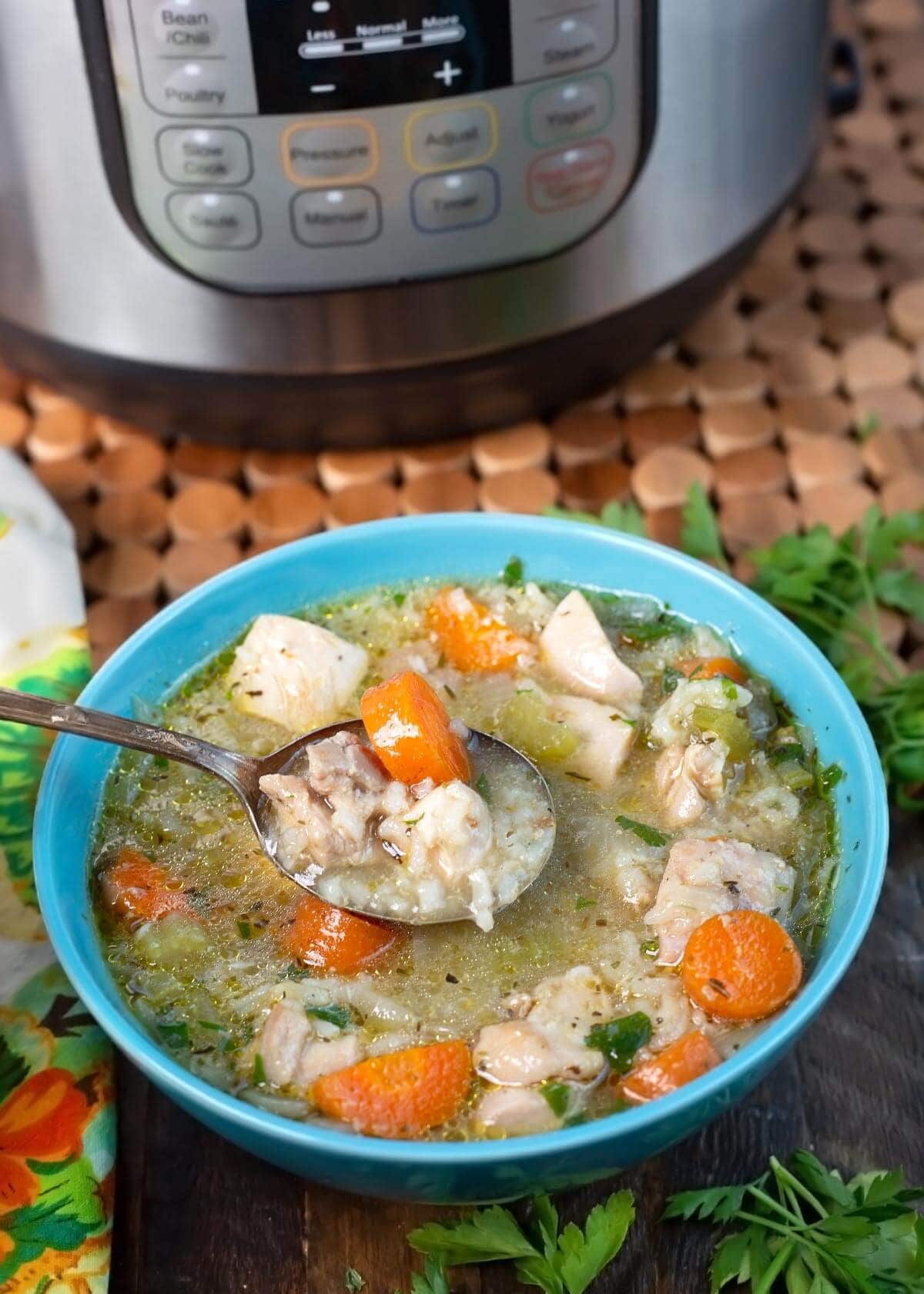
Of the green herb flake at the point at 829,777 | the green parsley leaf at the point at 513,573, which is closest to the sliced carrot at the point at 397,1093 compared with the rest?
the green herb flake at the point at 829,777

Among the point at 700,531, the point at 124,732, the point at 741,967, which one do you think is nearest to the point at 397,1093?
the point at 741,967

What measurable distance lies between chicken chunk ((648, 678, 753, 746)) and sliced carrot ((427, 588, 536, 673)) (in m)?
0.16

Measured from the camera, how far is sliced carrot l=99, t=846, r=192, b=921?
1.25m

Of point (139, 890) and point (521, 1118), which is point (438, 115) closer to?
point (139, 890)

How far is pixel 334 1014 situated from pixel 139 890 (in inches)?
8.5

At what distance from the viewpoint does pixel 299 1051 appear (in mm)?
1131

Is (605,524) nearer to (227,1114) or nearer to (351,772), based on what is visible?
(351,772)

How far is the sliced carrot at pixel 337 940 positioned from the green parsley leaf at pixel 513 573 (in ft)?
1.42

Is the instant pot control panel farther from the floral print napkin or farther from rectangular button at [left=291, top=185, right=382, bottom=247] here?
the floral print napkin

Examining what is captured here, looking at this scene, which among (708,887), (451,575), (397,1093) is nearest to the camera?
(397,1093)

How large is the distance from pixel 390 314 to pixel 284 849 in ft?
2.17

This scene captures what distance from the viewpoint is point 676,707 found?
137 centimetres

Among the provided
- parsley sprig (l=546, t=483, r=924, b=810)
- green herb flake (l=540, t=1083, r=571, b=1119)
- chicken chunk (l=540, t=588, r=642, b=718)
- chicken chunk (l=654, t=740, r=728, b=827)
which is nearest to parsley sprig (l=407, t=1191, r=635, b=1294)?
green herb flake (l=540, t=1083, r=571, b=1119)

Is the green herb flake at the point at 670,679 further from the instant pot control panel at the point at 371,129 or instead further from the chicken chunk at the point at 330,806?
the instant pot control panel at the point at 371,129
